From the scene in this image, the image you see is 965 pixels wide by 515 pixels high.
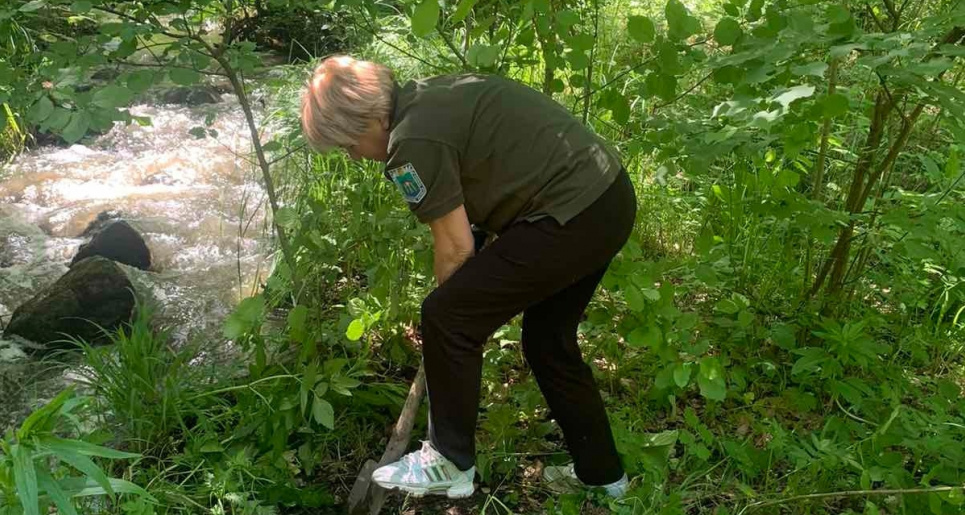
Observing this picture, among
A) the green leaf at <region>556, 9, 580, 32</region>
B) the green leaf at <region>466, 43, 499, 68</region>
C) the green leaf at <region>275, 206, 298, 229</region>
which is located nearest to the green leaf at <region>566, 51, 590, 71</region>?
the green leaf at <region>556, 9, 580, 32</region>

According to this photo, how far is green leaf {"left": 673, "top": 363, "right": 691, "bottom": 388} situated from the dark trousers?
0.77 feet

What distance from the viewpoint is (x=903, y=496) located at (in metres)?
2.18

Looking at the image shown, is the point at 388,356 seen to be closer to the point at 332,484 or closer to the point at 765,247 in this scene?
the point at 332,484

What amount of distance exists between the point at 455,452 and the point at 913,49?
1.53 metres

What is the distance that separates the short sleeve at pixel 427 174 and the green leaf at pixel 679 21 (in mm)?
795

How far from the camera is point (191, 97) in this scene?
726 cm

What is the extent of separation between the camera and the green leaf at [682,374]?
2.26m

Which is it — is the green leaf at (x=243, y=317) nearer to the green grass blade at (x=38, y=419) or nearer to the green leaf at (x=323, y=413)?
the green leaf at (x=323, y=413)

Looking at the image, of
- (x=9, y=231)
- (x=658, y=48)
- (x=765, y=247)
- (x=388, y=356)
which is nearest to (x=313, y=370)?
(x=388, y=356)

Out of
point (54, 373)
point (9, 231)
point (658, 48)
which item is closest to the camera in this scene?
point (658, 48)

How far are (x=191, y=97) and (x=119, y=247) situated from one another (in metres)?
2.96

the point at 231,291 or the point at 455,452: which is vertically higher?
the point at 455,452

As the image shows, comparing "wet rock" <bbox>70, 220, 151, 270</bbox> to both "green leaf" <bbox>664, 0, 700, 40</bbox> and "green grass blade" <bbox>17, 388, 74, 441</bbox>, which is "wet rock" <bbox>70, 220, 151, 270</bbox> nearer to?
"green grass blade" <bbox>17, 388, 74, 441</bbox>

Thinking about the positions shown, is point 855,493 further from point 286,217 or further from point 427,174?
point 286,217
